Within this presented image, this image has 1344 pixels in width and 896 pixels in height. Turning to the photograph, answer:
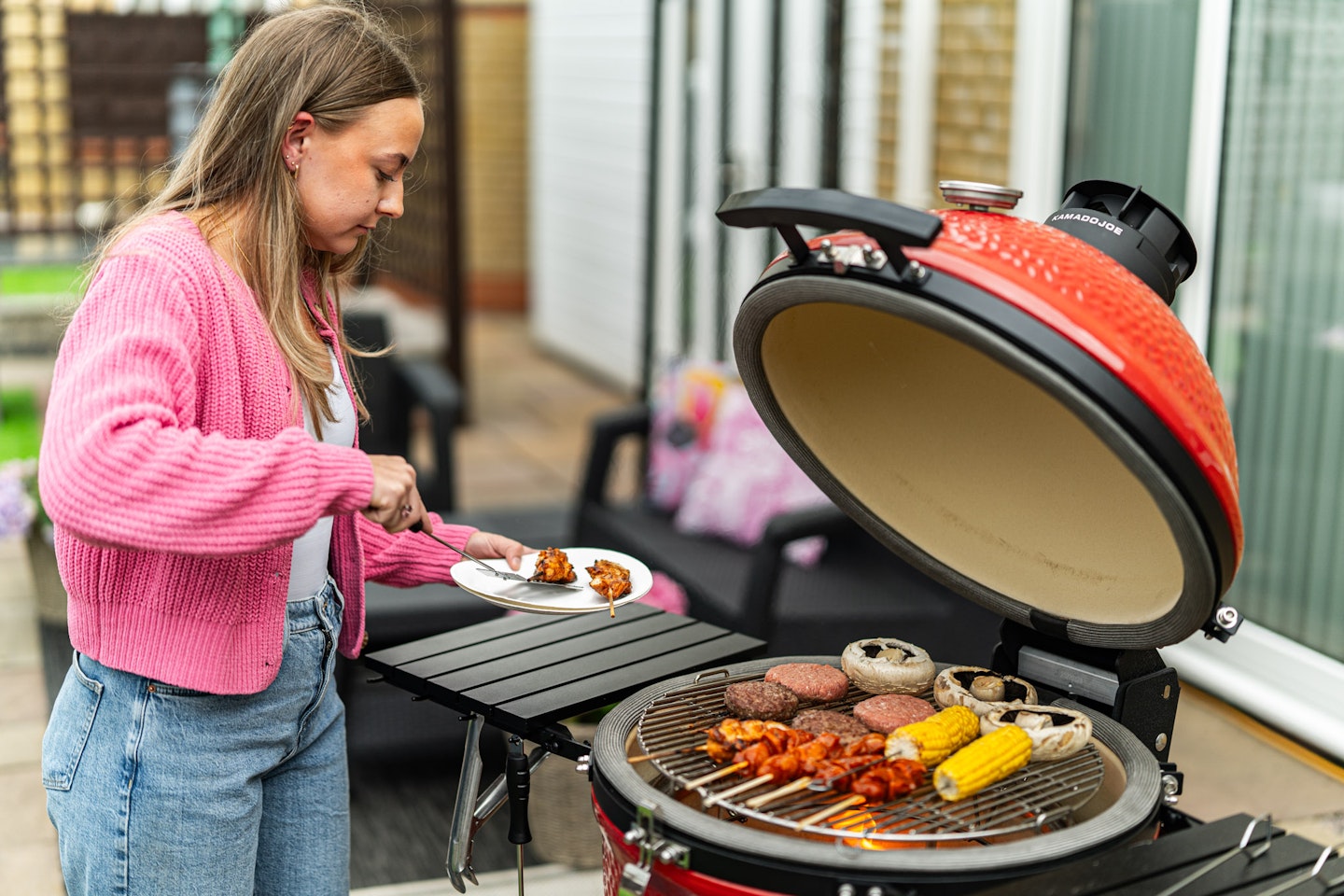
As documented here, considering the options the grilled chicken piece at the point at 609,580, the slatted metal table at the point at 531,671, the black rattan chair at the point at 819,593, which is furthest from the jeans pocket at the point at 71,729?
the black rattan chair at the point at 819,593

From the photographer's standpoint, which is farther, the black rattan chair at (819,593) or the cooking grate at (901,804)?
Result: the black rattan chair at (819,593)

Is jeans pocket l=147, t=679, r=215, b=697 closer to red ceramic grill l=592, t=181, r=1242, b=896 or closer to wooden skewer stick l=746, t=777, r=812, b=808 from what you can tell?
red ceramic grill l=592, t=181, r=1242, b=896

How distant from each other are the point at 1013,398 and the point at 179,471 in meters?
0.93

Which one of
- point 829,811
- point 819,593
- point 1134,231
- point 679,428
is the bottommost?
point 819,593

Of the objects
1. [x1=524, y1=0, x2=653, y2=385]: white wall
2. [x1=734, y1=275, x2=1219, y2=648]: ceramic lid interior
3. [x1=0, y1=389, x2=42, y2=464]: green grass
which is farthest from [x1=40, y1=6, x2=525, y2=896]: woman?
[x1=524, y1=0, x2=653, y2=385]: white wall

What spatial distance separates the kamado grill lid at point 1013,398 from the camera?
1.32 metres

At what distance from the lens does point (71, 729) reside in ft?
5.24

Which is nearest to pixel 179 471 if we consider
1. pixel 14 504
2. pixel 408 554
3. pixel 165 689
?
pixel 165 689

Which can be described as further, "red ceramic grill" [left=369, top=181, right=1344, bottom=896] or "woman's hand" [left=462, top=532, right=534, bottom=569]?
"woman's hand" [left=462, top=532, right=534, bottom=569]

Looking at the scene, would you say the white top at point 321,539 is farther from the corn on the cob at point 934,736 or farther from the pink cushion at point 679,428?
the pink cushion at point 679,428

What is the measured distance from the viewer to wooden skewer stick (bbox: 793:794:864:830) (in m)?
1.42

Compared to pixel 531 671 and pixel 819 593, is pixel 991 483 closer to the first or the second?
pixel 531 671

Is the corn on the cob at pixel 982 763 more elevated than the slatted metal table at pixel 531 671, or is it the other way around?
the corn on the cob at pixel 982 763

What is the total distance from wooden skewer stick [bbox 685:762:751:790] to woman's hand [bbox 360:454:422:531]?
1.28ft
